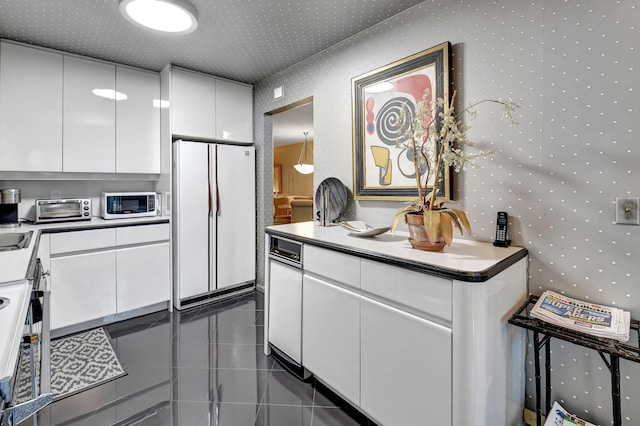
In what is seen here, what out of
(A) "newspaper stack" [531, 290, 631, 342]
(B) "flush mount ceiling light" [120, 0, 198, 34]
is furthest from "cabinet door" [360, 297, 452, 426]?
(B) "flush mount ceiling light" [120, 0, 198, 34]

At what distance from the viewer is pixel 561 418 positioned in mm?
1431

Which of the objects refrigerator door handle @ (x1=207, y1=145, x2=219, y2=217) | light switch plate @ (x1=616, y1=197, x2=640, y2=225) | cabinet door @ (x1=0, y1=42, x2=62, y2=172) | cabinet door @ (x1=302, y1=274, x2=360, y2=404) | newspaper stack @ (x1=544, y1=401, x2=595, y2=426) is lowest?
newspaper stack @ (x1=544, y1=401, x2=595, y2=426)

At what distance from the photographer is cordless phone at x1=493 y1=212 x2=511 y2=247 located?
166cm

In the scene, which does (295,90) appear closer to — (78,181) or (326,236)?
(326,236)

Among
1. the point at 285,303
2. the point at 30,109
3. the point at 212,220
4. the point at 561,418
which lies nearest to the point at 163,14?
the point at 30,109

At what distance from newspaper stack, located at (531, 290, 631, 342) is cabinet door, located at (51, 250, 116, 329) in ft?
10.2

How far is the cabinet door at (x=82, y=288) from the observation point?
2.59 m

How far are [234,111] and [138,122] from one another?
37.3 inches

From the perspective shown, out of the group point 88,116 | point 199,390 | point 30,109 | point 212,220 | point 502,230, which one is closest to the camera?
point 502,230

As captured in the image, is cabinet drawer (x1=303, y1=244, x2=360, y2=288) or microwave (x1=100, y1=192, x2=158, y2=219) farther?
microwave (x1=100, y1=192, x2=158, y2=219)

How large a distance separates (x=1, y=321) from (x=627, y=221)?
7.18 ft

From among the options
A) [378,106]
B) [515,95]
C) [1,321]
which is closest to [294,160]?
[378,106]

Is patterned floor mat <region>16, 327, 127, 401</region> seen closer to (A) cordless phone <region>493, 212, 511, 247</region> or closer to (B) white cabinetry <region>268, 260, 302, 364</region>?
(B) white cabinetry <region>268, 260, 302, 364</region>

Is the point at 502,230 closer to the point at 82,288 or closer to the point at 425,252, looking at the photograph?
the point at 425,252
